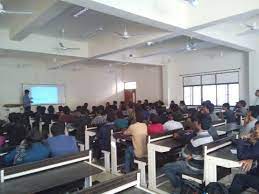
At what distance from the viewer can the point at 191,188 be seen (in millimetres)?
2941

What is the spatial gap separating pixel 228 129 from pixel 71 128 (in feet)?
12.6

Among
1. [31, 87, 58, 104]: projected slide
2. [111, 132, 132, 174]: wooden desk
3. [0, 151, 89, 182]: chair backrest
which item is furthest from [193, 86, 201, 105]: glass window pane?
[0, 151, 89, 182]: chair backrest

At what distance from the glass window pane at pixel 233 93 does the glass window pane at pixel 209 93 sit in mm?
694

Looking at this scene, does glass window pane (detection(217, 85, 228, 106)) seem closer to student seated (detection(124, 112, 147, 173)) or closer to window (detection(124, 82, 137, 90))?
window (detection(124, 82, 137, 90))

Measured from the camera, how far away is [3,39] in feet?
22.2

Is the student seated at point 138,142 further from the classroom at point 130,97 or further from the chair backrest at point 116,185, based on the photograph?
the chair backrest at point 116,185

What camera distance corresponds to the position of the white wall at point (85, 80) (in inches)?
415

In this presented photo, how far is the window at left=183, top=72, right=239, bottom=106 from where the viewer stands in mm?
9352

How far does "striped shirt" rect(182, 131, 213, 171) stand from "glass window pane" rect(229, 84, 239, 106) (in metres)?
6.47

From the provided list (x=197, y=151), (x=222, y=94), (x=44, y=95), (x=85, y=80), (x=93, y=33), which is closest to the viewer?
(x=197, y=151)

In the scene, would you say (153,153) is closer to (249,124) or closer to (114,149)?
(114,149)

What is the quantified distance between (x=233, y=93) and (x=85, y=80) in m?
7.26

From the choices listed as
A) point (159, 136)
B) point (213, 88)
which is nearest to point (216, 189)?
point (159, 136)

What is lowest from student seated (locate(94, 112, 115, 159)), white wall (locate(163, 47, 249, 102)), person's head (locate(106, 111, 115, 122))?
student seated (locate(94, 112, 115, 159))
